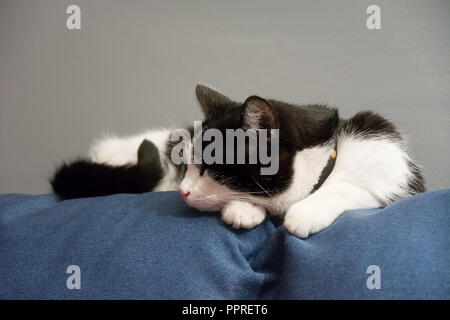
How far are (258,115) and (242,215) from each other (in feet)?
0.74

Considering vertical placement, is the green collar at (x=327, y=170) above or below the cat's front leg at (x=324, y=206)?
above

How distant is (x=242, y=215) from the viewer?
72 centimetres

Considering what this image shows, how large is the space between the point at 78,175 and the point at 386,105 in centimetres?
119

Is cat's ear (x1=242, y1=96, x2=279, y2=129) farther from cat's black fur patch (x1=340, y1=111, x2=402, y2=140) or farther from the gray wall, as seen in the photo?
the gray wall

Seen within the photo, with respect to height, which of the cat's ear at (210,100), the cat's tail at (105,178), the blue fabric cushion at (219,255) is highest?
the cat's ear at (210,100)

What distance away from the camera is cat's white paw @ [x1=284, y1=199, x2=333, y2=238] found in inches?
26.5

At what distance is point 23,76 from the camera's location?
1572 mm

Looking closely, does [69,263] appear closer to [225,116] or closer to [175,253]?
[175,253]

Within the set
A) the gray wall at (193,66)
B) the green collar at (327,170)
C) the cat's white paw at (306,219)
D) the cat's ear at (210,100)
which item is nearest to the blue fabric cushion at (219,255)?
the cat's white paw at (306,219)

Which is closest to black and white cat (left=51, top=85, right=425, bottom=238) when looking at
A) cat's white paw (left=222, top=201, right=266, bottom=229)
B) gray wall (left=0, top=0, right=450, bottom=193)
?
cat's white paw (left=222, top=201, right=266, bottom=229)

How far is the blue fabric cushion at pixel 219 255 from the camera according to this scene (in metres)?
0.54

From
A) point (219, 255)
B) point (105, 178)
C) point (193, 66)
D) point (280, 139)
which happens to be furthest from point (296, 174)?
point (193, 66)

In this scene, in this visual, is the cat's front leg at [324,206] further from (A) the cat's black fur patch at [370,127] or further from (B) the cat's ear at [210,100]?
(B) the cat's ear at [210,100]

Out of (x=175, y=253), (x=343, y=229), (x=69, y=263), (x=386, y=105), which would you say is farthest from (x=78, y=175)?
(x=386, y=105)
